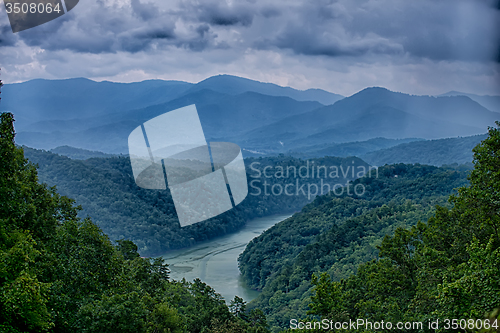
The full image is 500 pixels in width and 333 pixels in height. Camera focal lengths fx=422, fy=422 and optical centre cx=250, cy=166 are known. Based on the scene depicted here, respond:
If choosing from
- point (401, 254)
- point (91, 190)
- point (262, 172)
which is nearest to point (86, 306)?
point (401, 254)

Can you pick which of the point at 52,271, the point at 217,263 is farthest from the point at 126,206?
the point at 52,271

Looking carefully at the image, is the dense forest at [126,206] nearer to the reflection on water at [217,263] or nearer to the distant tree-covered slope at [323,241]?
the reflection on water at [217,263]

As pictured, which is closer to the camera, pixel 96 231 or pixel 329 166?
pixel 96 231

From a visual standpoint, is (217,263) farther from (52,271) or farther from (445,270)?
(52,271)

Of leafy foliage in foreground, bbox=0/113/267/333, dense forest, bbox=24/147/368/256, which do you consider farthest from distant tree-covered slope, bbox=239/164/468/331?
leafy foliage in foreground, bbox=0/113/267/333

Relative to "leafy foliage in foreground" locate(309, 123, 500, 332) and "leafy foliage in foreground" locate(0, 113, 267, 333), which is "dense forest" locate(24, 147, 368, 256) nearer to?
"leafy foliage in foreground" locate(0, 113, 267, 333)

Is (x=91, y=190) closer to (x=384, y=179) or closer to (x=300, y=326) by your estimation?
(x=384, y=179)
